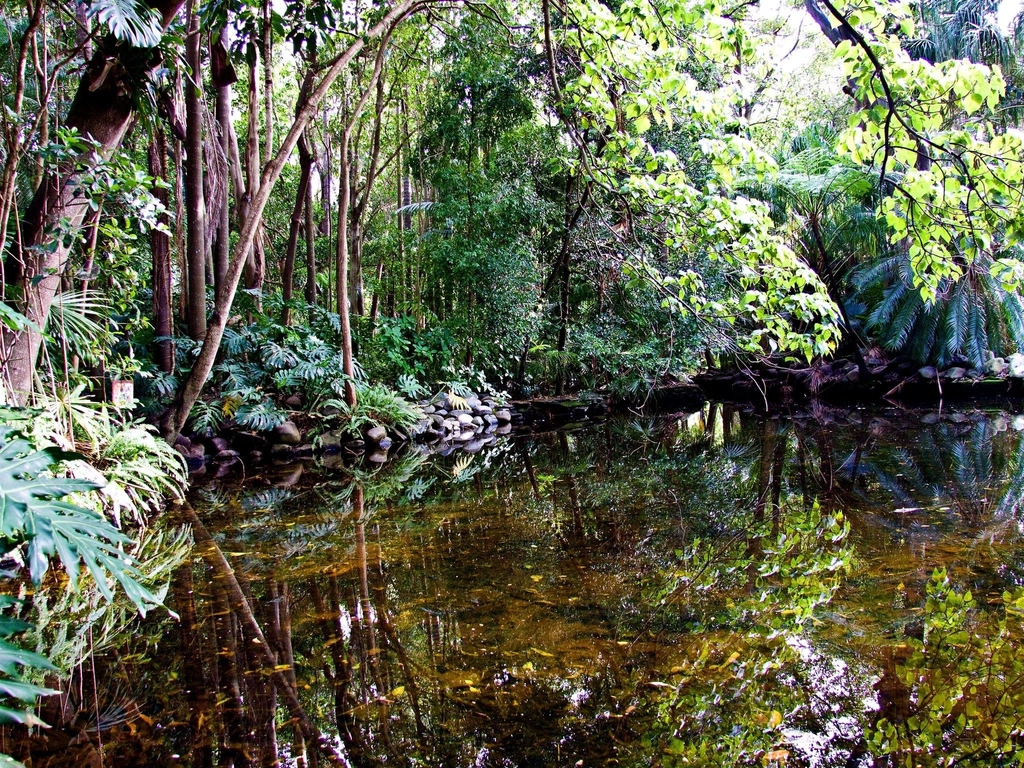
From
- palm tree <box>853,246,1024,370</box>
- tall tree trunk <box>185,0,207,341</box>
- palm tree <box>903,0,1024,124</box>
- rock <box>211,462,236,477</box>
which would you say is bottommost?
rock <box>211,462,236,477</box>

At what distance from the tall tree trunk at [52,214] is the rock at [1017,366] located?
43.5 feet

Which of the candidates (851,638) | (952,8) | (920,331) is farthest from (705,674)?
(952,8)

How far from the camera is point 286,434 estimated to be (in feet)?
27.1

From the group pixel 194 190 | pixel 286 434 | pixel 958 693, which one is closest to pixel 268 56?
pixel 194 190

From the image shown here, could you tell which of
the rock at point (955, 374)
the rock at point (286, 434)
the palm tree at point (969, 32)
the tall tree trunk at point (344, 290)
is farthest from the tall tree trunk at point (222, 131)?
the rock at point (955, 374)

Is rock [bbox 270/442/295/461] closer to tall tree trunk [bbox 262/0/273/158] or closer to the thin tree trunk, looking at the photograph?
the thin tree trunk

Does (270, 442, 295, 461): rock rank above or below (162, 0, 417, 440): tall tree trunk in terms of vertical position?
below

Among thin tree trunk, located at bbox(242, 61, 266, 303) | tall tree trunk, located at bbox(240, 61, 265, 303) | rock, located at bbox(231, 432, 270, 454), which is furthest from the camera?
rock, located at bbox(231, 432, 270, 454)

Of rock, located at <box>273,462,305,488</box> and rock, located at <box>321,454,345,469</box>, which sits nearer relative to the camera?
rock, located at <box>273,462,305,488</box>

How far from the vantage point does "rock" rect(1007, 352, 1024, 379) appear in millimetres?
11055

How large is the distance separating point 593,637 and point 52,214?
4034 millimetres

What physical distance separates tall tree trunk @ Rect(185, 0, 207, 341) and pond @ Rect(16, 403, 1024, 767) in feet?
12.4

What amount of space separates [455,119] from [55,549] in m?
10.7

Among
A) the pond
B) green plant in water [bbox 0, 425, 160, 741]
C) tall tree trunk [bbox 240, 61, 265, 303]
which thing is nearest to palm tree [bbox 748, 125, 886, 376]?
the pond
